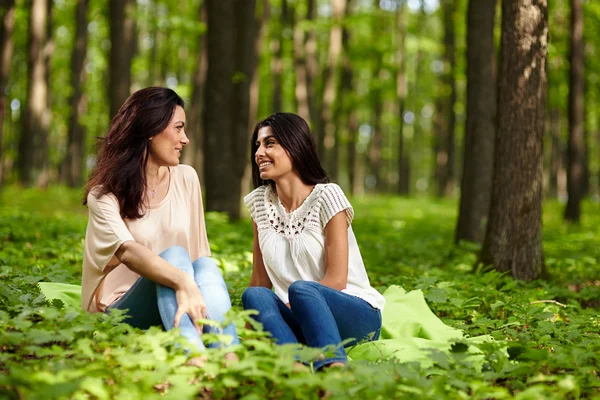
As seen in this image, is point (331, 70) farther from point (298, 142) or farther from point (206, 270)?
point (206, 270)

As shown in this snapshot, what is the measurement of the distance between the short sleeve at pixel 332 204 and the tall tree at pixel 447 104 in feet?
63.1

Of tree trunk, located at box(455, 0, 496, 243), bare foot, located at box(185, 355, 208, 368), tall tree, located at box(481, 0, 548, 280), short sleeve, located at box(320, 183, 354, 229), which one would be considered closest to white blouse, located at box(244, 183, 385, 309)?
short sleeve, located at box(320, 183, 354, 229)

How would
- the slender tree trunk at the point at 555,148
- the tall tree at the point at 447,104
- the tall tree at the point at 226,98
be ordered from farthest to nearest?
the slender tree trunk at the point at 555,148
the tall tree at the point at 447,104
the tall tree at the point at 226,98

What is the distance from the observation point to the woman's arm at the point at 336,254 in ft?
14.0

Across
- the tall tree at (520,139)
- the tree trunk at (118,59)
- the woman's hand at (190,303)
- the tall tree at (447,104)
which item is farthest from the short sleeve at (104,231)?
the tall tree at (447,104)

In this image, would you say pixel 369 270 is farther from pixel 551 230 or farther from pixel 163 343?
pixel 551 230

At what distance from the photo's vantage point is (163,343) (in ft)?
11.4

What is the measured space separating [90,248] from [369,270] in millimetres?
4302

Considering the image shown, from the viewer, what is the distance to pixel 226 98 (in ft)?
43.1

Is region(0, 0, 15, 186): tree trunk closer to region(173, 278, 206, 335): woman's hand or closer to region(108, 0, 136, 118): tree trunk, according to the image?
region(108, 0, 136, 118): tree trunk

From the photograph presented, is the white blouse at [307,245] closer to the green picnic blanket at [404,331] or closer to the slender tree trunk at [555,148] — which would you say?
the green picnic blanket at [404,331]

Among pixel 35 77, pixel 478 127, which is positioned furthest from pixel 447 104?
pixel 478 127

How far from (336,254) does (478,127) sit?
679 cm

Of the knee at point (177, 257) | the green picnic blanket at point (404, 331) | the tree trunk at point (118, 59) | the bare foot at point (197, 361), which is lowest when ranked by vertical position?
the green picnic blanket at point (404, 331)
